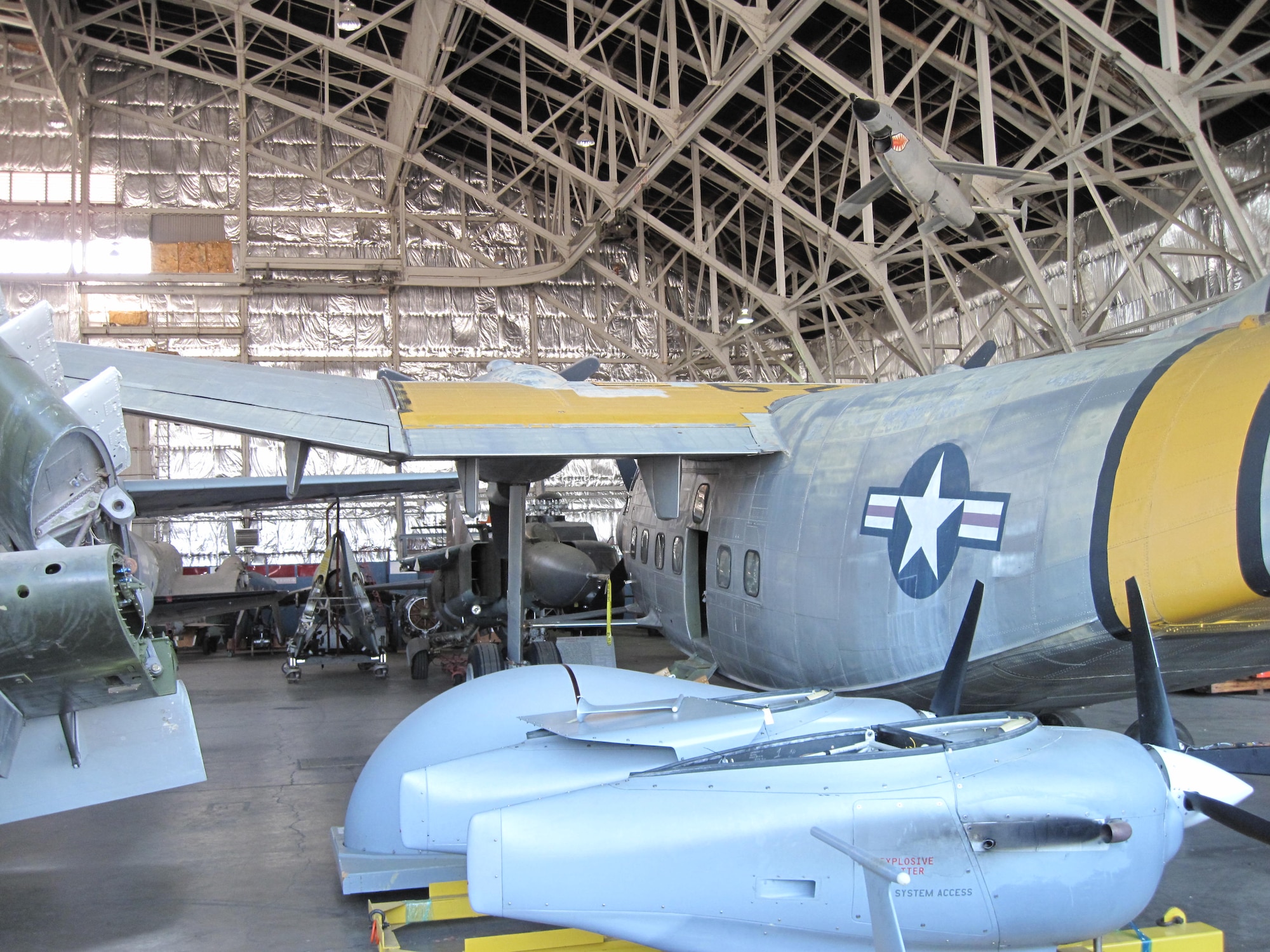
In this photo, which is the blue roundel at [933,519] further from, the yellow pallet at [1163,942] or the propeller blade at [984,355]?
the propeller blade at [984,355]

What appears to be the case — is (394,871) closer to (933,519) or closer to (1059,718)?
(933,519)

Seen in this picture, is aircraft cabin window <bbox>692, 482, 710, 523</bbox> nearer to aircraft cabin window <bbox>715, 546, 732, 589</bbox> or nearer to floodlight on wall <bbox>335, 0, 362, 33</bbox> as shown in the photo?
aircraft cabin window <bbox>715, 546, 732, 589</bbox>

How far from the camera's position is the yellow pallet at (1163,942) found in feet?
17.5

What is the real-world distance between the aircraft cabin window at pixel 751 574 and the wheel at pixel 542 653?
368 cm

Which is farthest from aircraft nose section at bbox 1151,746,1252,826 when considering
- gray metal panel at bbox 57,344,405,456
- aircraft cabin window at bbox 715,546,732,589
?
gray metal panel at bbox 57,344,405,456

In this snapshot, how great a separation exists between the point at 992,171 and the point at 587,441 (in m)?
8.80

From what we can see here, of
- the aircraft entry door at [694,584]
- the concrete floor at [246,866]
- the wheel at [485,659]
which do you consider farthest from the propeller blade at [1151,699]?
the wheel at [485,659]

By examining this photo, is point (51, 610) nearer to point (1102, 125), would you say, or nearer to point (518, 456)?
point (518, 456)

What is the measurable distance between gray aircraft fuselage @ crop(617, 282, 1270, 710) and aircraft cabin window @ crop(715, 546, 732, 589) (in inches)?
9.1

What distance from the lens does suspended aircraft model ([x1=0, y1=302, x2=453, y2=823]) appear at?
513 centimetres

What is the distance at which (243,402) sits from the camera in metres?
9.52

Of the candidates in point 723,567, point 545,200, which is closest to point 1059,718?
point 723,567

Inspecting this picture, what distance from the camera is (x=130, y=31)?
3145 cm

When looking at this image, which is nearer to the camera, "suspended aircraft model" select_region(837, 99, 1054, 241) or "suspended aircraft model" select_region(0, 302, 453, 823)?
"suspended aircraft model" select_region(0, 302, 453, 823)
